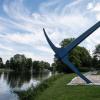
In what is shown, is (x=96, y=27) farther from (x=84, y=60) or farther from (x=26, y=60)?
(x=26, y=60)

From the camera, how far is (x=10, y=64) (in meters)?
104

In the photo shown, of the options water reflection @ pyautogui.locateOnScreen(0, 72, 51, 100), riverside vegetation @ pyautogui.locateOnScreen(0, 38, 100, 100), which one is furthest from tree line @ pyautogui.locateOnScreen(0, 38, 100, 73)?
A: water reflection @ pyautogui.locateOnScreen(0, 72, 51, 100)

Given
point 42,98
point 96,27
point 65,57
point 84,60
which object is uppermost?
point 84,60

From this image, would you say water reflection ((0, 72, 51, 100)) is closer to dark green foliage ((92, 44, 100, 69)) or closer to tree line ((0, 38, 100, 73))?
tree line ((0, 38, 100, 73))

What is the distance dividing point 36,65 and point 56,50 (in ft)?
302

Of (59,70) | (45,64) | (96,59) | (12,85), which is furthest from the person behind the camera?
(45,64)

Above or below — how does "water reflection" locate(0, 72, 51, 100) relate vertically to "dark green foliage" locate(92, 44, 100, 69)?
below

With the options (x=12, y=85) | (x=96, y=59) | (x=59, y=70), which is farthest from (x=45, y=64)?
(x=12, y=85)

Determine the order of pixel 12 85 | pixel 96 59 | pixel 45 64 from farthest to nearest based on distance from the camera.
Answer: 1. pixel 45 64
2. pixel 96 59
3. pixel 12 85

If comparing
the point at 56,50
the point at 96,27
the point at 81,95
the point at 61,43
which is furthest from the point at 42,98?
the point at 61,43

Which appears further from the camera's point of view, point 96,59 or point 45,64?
point 45,64

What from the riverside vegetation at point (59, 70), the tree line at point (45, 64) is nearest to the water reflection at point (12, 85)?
the riverside vegetation at point (59, 70)

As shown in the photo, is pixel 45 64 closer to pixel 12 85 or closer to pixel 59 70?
pixel 59 70

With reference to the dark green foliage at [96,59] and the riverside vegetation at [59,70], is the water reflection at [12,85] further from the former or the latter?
the dark green foliage at [96,59]
